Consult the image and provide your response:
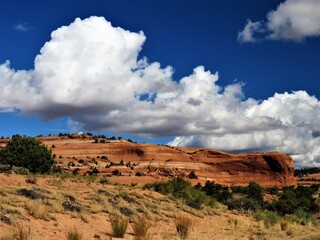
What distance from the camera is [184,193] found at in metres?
33.5

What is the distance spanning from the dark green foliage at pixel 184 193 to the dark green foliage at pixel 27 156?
42.2 feet

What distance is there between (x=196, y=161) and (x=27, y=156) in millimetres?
50490

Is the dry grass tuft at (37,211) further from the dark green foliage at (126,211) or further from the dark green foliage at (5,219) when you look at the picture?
the dark green foliage at (126,211)

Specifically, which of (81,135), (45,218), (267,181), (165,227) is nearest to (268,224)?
(165,227)

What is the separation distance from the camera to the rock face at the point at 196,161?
81.2 metres

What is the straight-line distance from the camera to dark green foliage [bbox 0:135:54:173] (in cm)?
4144

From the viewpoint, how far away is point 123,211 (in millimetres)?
22297

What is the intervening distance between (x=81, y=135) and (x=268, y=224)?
256 feet

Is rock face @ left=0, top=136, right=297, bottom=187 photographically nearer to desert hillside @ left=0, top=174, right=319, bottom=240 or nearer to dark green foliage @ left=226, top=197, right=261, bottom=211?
dark green foliage @ left=226, top=197, right=261, bottom=211

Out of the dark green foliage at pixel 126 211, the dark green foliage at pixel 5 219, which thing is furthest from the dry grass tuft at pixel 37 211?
the dark green foliage at pixel 126 211

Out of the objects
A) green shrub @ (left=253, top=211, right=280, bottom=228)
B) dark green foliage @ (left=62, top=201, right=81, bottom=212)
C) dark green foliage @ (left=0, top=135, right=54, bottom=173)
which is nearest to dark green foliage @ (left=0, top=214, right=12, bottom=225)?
dark green foliage @ (left=62, top=201, right=81, bottom=212)

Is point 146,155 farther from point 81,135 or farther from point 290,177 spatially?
point 290,177

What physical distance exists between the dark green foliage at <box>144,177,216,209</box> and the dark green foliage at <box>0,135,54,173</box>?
12.9 metres

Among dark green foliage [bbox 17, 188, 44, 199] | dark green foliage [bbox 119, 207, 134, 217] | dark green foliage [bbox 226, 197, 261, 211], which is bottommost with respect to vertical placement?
dark green foliage [bbox 226, 197, 261, 211]
